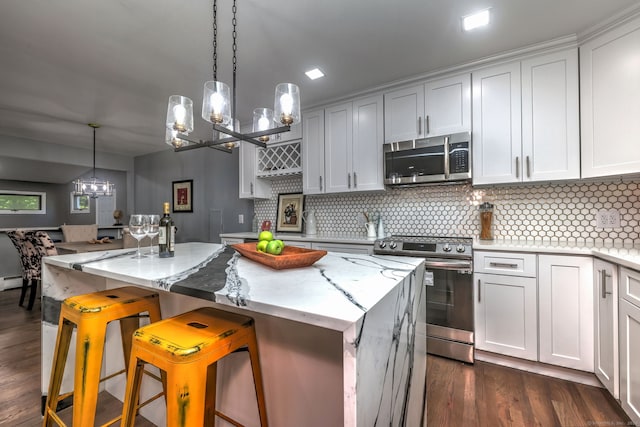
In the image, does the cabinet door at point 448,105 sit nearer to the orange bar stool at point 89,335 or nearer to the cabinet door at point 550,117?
the cabinet door at point 550,117

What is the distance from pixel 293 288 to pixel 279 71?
227 cm

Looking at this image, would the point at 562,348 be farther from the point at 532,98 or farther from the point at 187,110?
the point at 187,110

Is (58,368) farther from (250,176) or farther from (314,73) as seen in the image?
(250,176)

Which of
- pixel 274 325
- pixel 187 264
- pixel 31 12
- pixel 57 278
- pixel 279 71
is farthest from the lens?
pixel 279 71

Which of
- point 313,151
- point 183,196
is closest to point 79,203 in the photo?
point 183,196

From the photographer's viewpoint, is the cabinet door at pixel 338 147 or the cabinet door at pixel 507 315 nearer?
the cabinet door at pixel 507 315

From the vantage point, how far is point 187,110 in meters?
1.75

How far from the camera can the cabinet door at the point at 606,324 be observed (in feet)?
5.31

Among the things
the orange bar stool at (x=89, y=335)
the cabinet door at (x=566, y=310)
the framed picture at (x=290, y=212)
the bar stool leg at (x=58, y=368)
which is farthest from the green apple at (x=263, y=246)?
the framed picture at (x=290, y=212)

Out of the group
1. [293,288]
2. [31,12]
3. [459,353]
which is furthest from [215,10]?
[459,353]

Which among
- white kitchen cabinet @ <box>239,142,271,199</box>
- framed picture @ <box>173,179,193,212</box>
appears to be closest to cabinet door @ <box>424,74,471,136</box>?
white kitchen cabinet @ <box>239,142,271,199</box>

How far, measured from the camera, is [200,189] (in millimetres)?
4973

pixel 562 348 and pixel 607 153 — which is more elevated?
pixel 607 153

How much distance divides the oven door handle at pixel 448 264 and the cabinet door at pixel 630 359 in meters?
0.82
